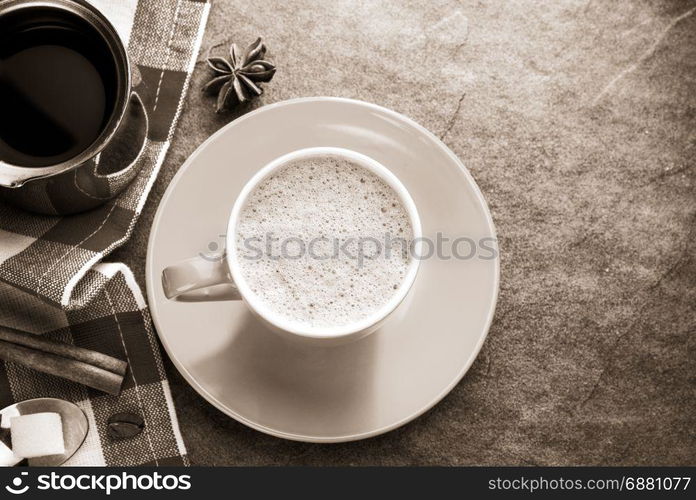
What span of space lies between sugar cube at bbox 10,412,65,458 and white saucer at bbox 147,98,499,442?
8.6 inches

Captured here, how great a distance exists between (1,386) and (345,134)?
2.07 feet

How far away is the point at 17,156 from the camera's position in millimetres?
874

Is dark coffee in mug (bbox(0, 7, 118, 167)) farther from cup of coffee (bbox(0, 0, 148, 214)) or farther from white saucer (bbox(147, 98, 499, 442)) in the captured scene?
white saucer (bbox(147, 98, 499, 442))

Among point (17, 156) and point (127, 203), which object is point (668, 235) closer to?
point (127, 203)

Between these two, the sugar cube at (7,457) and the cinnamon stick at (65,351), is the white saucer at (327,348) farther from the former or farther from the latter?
the sugar cube at (7,457)

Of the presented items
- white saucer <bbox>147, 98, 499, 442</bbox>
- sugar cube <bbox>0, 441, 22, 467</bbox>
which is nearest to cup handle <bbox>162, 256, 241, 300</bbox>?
white saucer <bbox>147, 98, 499, 442</bbox>

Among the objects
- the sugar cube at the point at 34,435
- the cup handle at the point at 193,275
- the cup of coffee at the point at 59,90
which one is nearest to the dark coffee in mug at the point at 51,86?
the cup of coffee at the point at 59,90

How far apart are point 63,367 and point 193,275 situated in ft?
1.07

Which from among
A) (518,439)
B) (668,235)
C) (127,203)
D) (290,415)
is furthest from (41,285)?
Result: (668,235)

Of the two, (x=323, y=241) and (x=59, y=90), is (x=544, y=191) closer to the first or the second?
(x=323, y=241)

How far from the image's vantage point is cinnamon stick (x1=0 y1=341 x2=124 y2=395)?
3.12 feet

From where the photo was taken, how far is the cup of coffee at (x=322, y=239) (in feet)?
2.64

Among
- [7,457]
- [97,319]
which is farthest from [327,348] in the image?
[7,457]

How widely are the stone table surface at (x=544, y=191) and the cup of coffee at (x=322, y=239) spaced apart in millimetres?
294
